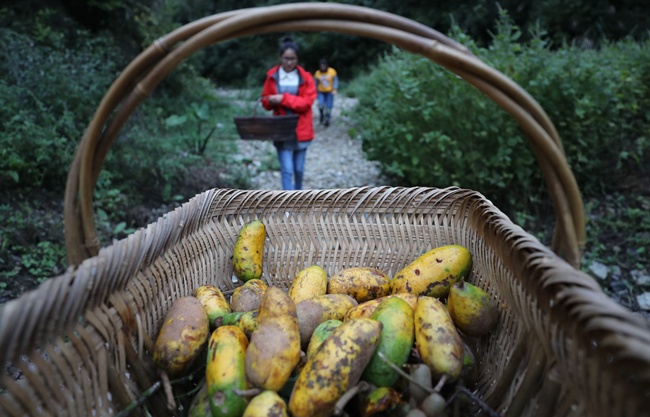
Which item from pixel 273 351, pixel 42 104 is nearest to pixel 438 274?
pixel 273 351

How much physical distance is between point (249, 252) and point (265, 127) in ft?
7.22

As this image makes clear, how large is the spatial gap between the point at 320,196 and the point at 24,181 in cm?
321

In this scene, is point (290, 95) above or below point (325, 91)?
above

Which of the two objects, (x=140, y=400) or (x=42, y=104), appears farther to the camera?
(x=42, y=104)

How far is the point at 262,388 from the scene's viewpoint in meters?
1.09

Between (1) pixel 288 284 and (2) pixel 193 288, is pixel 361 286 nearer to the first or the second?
(1) pixel 288 284

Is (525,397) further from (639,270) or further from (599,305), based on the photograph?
(639,270)

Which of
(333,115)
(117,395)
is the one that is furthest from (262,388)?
(333,115)

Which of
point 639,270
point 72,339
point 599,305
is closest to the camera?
point 599,305

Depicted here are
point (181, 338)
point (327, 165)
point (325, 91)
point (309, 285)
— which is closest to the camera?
point (181, 338)

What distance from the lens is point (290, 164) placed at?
177 inches

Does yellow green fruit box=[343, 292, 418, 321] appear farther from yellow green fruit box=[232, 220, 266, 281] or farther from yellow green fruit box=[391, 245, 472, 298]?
yellow green fruit box=[232, 220, 266, 281]

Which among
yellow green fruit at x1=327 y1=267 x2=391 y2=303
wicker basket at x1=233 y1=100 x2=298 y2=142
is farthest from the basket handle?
wicker basket at x1=233 y1=100 x2=298 y2=142

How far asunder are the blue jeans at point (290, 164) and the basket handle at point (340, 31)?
3323 millimetres
